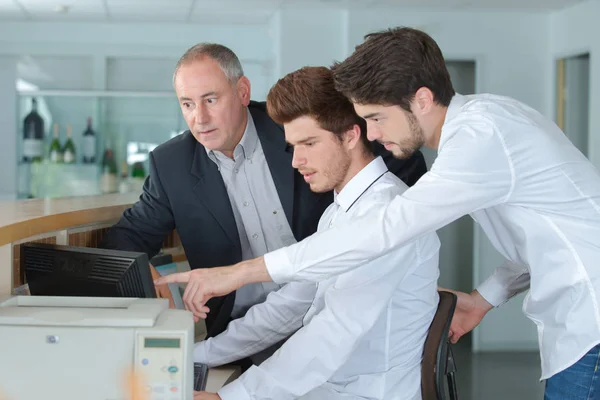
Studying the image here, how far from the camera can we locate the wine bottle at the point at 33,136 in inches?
236

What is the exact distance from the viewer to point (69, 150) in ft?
19.7

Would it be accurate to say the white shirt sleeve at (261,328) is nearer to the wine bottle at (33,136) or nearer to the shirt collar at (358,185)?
the shirt collar at (358,185)

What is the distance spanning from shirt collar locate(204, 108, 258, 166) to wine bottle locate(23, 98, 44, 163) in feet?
13.6

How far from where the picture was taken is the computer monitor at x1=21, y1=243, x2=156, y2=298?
4.64 feet

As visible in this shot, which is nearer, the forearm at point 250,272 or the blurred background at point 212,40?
the forearm at point 250,272

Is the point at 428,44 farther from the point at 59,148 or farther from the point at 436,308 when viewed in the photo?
the point at 59,148

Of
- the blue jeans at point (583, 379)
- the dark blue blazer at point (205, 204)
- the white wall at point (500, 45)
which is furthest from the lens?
the white wall at point (500, 45)

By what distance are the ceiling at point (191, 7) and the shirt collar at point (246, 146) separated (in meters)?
3.31

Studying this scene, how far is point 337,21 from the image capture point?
19.0 ft

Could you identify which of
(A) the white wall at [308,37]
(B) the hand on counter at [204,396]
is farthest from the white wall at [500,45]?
(B) the hand on counter at [204,396]

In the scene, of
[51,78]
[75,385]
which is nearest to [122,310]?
[75,385]

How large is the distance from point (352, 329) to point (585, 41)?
4518 millimetres

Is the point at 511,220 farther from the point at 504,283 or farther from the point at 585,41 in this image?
the point at 585,41

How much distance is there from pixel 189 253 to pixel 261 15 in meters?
4.08
